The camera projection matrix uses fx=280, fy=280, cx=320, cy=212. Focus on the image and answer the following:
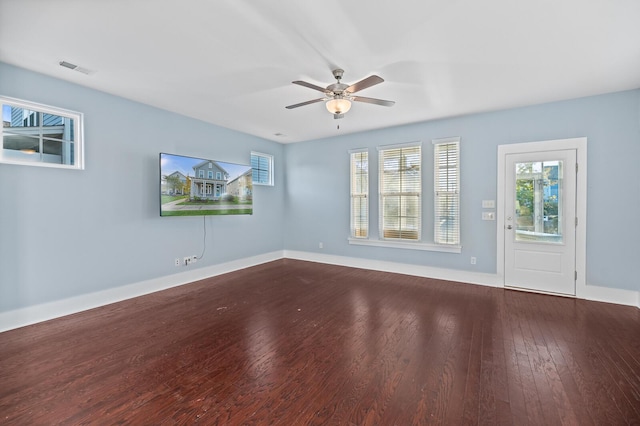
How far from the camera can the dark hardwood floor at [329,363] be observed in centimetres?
178

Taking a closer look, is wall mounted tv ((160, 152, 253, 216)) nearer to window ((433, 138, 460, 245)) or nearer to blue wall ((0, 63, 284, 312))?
blue wall ((0, 63, 284, 312))

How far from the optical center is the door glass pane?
13.1 ft

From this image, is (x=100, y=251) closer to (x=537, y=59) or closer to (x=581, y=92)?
(x=537, y=59)

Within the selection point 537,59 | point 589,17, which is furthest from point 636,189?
point 589,17

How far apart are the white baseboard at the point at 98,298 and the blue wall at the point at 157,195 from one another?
0.26ft

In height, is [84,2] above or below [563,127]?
above

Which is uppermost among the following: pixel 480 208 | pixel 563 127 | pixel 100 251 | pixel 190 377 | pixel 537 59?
pixel 537 59

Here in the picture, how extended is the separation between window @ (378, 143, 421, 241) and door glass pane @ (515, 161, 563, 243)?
149 cm

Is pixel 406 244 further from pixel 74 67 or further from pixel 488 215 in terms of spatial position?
pixel 74 67

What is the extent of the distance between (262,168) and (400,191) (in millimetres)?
3078

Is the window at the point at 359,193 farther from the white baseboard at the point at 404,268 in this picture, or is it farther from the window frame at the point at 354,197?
the white baseboard at the point at 404,268

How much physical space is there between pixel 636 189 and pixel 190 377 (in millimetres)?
5417

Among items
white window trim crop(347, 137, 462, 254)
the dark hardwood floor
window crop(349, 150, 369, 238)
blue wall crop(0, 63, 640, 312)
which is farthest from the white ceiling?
the dark hardwood floor

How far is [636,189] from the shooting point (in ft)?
11.6
